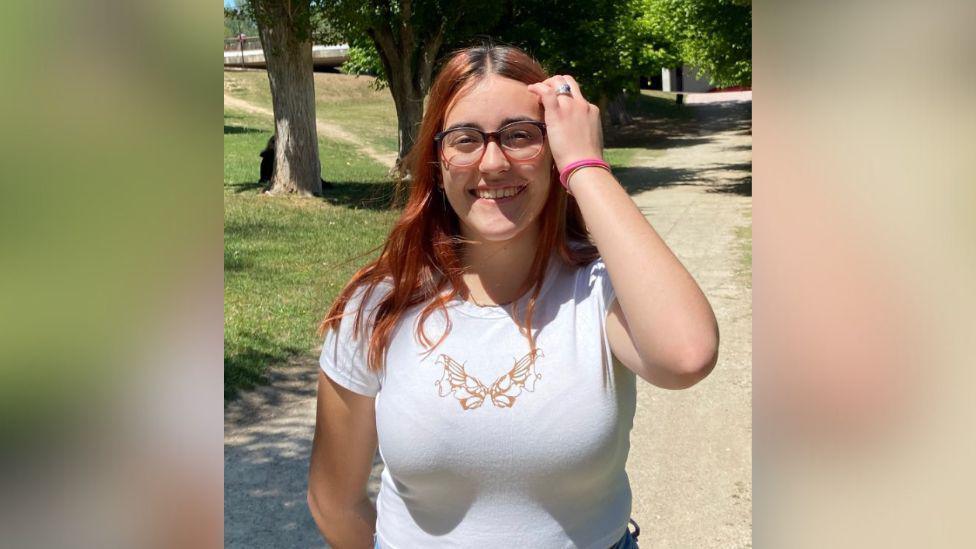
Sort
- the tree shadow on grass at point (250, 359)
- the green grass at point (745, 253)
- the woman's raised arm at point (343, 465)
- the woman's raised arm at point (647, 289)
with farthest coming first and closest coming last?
the green grass at point (745, 253) → the tree shadow on grass at point (250, 359) → the woman's raised arm at point (343, 465) → the woman's raised arm at point (647, 289)

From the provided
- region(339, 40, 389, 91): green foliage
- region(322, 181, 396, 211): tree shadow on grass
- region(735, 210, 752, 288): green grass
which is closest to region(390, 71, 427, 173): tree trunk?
region(322, 181, 396, 211): tree shadow on grass

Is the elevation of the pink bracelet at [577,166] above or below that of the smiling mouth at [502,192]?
above

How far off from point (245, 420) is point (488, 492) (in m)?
4.45

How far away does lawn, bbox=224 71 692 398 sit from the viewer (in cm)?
704

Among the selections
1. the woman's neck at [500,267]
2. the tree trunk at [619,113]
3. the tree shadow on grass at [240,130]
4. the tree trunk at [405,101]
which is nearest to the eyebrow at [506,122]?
the woman's neck at [500,267]

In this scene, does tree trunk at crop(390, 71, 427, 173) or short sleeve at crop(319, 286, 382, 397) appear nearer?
short sleeve at crop(319, 286, 382, 397)

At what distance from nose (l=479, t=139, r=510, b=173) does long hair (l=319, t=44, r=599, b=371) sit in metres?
0.15

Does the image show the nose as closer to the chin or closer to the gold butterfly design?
the chin

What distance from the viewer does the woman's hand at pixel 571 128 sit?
1.49m

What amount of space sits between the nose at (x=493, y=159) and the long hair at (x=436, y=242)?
149 mm

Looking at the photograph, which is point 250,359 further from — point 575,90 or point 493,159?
point 575,90

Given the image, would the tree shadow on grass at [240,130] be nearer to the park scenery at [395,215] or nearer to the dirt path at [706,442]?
the park scenery at [395,215]
